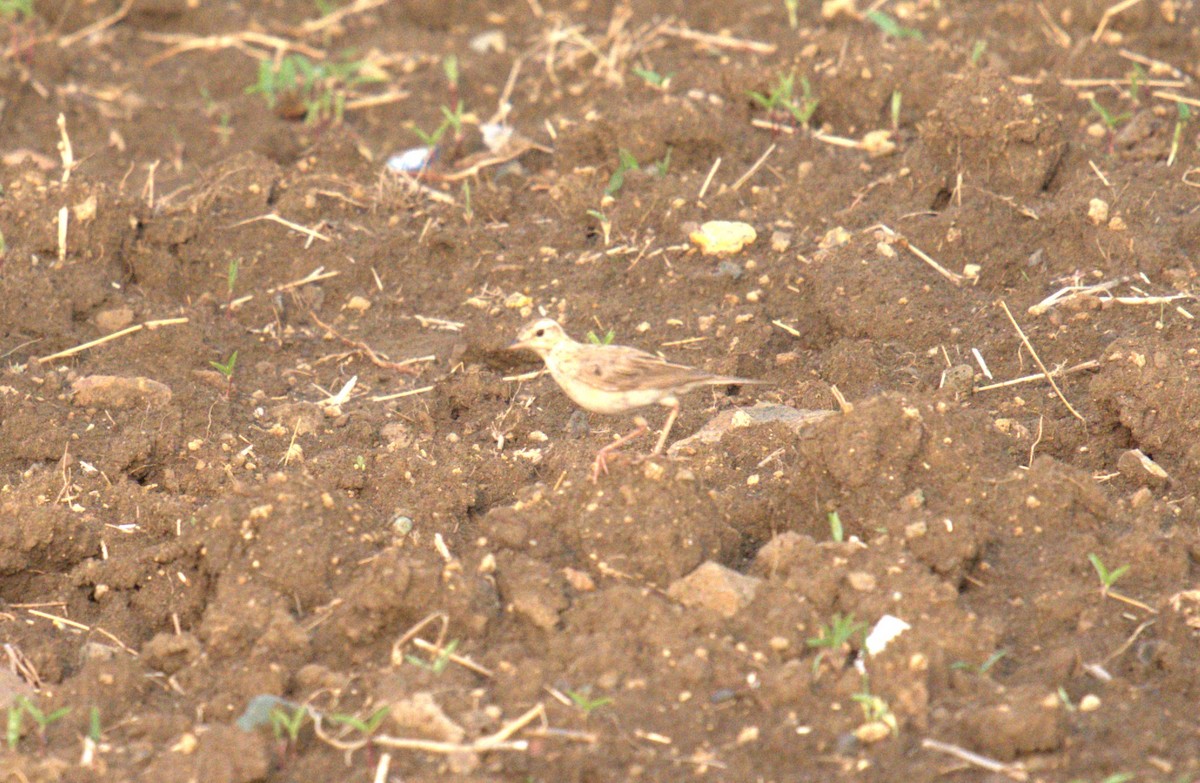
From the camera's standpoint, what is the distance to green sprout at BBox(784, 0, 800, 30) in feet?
31.7

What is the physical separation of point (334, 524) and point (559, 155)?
Result: 12.3 ft

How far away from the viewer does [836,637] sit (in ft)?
15.0

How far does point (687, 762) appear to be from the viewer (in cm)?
425

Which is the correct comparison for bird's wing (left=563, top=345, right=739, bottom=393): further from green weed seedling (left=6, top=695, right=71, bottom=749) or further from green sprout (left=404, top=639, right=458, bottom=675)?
green weed seedling (left=6, top=695, right=71, bottom=749)

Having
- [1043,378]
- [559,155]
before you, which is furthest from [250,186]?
[1043,378]

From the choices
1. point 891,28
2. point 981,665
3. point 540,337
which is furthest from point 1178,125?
point 981,665

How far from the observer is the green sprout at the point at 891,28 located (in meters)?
9.20

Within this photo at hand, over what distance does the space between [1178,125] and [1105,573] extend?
391cm

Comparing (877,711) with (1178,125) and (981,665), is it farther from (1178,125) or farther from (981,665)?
(1178,125)

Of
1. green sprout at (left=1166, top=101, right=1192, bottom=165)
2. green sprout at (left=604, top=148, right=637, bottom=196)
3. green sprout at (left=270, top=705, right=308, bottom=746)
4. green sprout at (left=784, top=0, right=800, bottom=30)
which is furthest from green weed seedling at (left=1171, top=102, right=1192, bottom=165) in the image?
green sprout at (left=270, top=705, right=308, bottom=746)

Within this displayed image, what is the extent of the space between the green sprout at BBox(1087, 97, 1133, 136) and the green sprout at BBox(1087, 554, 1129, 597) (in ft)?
12.7

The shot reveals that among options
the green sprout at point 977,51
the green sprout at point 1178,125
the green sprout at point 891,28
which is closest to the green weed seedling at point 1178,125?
the green sprout at point 1178,125

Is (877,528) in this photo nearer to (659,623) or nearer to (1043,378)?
(659,623)

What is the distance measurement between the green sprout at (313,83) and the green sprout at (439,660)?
17.7ft
